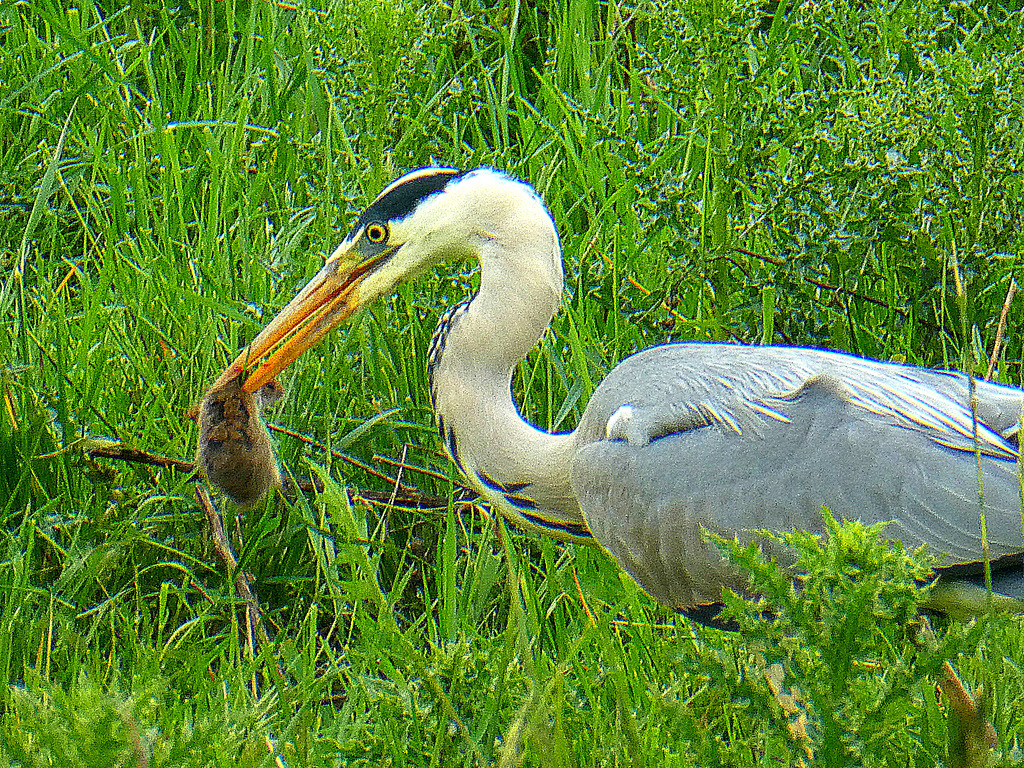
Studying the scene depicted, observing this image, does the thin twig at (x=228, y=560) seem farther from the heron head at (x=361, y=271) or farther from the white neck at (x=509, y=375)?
the white neck at (x=509, y=375)

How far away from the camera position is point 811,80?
4715 millimetres

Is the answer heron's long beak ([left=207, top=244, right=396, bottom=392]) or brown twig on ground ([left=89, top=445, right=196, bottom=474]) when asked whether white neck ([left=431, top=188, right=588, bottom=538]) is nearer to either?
heron's long beak ([left=207, top=244, right=396, bottom=392])

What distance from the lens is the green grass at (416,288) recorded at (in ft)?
8.43

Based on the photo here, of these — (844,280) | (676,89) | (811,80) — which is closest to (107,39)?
(676,89)

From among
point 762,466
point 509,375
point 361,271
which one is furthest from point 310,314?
point 762,466

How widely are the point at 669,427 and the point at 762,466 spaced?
23cm

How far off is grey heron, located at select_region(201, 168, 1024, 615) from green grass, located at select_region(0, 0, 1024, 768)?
194 mm

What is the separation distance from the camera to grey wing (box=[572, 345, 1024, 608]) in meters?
2.61

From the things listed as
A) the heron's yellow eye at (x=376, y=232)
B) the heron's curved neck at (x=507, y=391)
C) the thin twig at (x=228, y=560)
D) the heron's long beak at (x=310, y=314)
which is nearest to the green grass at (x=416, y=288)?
the thin twig at (x=228, y=560)

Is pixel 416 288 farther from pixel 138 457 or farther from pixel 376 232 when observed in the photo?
pixel 138 457

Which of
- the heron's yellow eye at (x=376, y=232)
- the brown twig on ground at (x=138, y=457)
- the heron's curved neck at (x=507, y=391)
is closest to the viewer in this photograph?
the heron's curved neck at (x=507, y=391)

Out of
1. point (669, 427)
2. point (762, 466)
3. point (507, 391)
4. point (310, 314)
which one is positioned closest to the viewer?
point (762, 466)

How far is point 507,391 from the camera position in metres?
3.13

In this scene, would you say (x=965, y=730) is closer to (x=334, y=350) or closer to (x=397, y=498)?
(x=397, y=498)
